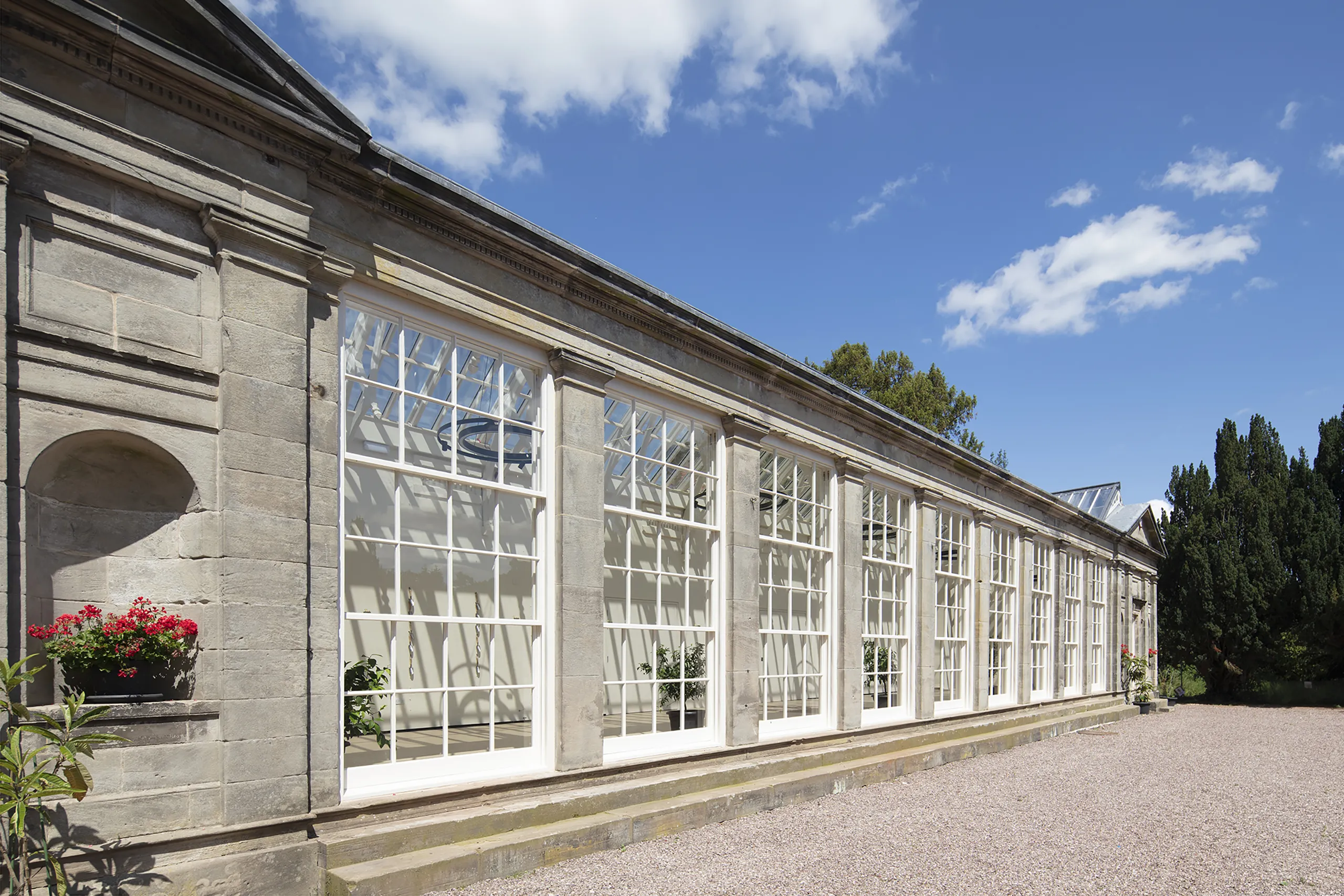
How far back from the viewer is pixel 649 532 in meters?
16.0

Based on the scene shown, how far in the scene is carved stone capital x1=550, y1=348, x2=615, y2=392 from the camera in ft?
26.1

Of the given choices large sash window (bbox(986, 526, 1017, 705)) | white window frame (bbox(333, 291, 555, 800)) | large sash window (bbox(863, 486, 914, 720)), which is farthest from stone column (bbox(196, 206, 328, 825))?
large sash window (bbox(986, 526, 1017, 705))

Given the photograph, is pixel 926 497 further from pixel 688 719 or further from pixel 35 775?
pixel 35 775

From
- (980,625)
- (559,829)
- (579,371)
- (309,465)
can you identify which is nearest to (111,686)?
(309,465)

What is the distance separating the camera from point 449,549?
674 cm

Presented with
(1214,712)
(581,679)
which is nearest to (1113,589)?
(1214,712)

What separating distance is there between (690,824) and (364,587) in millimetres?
5928

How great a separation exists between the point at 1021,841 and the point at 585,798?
3819 mm

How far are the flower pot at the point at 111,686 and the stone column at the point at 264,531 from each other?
0.32m

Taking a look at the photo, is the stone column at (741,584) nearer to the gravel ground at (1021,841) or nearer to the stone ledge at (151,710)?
the gravel ground at (1021,841)

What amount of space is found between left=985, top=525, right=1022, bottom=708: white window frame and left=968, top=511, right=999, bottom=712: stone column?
36 cm

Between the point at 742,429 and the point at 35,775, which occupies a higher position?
the point at 742,429

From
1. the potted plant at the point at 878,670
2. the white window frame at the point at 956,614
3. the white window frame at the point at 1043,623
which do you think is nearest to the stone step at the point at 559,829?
the potted plant at the point at 878,670

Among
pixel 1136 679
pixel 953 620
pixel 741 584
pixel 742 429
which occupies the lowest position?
pixel 1136 679
